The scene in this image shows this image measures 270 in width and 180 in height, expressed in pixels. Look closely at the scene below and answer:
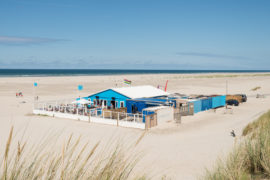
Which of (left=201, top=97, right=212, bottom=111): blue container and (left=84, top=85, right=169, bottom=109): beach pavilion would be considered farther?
(left=201, top=97, right=212, bottom=111): blue container

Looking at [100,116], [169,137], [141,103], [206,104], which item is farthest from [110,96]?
[169,137]

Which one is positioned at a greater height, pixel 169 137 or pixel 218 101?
pixel 218 101

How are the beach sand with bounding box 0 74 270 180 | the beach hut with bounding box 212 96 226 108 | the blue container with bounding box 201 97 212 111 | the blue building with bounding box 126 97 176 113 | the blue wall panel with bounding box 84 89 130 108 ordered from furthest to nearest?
the beach hut with bounding box 212 96 226 108
the blue container with bounding box 201 97 212 111
the blue wall panel with bounding box 84 89 130 108
the blue building with bounding box 126 97 176 113
the beach sand with bounding box 0 74 270 180

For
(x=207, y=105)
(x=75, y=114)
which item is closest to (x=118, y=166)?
(x=75, y=114)

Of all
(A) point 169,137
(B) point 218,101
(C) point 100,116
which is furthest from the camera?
(B) point 218,101

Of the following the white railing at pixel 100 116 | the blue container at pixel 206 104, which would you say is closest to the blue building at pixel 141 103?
the white railing at pixel 100 116

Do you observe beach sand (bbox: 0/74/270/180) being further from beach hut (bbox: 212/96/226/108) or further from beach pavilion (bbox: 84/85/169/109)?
beach pavilion (bbox: 84/85/169/109)

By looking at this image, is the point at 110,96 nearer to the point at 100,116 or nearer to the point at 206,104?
the point at 100,116

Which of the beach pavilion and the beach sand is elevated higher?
the beach pavilion

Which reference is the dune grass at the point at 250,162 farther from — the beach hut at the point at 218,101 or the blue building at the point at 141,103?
the beach hut at the point at 218,101

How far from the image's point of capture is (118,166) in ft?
12.0

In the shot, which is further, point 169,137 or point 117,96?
point 117,96

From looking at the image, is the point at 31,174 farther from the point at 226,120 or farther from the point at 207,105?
the point at 207,105

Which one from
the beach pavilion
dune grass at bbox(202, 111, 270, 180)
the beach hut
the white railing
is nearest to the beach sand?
the white railing
